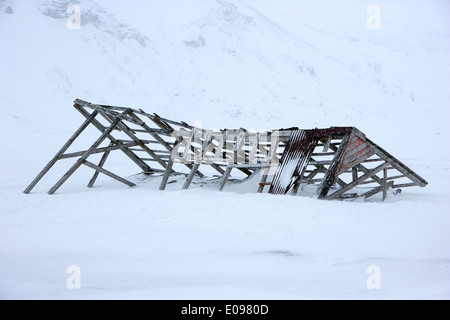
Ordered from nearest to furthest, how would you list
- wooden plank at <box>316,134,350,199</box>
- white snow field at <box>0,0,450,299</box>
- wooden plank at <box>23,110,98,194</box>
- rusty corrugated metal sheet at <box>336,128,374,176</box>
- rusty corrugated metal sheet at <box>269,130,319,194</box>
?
1. white snow field at <box>0,0,450,299</box>
2. wooden plank at <box>316,134,350,199</box>
3. rusty corrugated metal sheet at <box>336,128,374,176</box>
4. rusty corrugated metal sheet at <box>269,130,319,194</box>
5. wooden plank at <box>23,110,98,194</box>

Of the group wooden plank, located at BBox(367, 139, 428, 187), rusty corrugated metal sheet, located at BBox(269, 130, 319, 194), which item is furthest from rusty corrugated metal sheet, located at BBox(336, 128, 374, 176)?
rusty corrugated metal sheet, located at BBox(269, 130, 319, 194)

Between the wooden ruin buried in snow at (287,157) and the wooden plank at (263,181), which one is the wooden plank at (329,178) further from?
the wooden plank at (263,181)

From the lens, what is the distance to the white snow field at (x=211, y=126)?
14.3 ft

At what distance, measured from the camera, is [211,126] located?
2297cm

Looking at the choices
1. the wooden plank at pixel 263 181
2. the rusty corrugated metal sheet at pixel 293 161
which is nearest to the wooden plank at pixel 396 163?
the rusty corrugated metal sheet at pixel 293 161

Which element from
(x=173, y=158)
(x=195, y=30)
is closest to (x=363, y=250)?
(x=173, y=158)

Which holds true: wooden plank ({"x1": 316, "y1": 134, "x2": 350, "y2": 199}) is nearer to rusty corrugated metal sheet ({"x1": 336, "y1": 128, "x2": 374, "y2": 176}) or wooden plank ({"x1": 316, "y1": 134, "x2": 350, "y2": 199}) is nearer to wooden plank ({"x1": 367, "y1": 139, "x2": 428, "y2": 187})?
rusty corrugated metal sheet ({"x1": 336, "y1": 128, "x2": 374, "y2": 176})

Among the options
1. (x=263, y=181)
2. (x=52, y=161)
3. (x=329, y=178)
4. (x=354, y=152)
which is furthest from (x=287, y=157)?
(x=52, y=161)

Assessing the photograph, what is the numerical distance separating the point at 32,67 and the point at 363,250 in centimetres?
2625

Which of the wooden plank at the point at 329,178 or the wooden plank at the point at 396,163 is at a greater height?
the wooden plank at the point at 396,163

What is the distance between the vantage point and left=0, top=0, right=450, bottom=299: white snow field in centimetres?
434

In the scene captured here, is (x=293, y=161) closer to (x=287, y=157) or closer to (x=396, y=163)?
(x=287, y=157)
